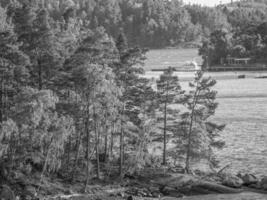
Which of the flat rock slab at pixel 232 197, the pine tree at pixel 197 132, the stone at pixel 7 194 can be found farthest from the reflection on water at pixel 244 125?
the stone at pixel 7 194

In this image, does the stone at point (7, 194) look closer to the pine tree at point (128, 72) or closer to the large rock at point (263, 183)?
the pine tree at point (128, 72)

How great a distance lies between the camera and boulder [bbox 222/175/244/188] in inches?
2141

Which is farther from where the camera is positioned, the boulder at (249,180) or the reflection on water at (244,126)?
the reflection on water at (244,126)

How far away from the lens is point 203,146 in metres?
58.8

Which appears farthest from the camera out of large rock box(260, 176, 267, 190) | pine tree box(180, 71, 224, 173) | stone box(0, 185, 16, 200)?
pine tree box(180, 71, 224, 173)

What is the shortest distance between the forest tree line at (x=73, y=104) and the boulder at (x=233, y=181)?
3636 millimetres

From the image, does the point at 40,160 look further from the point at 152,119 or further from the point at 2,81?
the point at 152,119

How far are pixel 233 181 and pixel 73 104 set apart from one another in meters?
15.6

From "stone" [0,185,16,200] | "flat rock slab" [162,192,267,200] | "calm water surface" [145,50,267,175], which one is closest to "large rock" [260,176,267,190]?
"flat rock slab" [162,192,267,200]

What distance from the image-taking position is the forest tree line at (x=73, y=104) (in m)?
47.4

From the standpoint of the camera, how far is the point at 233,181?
5488 cm

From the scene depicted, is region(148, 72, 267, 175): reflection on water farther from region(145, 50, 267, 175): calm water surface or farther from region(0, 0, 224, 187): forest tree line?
region(0, 0, 224, 187): forest tree line

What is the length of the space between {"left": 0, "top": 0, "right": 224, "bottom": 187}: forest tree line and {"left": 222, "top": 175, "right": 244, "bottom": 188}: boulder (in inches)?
143

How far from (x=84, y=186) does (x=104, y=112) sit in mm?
6089
